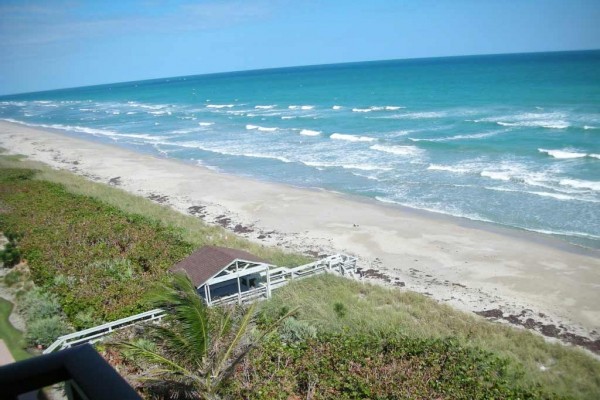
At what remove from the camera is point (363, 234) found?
1038 inches

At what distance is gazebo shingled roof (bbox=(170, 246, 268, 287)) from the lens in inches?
664

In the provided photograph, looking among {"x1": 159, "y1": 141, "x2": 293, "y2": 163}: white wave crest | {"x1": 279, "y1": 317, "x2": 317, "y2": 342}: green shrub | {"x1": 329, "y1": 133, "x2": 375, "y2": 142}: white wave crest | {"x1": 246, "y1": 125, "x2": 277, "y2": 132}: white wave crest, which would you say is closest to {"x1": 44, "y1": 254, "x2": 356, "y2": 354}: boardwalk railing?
{"x1": 279, "y1": 317, "x2": 317, "y2": 342}: green shrub

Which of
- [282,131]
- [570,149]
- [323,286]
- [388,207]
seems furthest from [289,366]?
[282,131]

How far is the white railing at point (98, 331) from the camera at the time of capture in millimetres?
13562

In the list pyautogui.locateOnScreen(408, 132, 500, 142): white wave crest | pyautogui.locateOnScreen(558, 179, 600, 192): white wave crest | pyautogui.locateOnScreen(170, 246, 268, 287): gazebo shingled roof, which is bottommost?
pyautogui.locateOnScreen(558, 179, 600, 192): white wave crest

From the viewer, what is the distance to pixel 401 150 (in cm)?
4497

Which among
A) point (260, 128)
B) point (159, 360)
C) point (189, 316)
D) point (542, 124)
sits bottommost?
point (260, 128)

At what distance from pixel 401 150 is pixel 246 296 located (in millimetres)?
30440

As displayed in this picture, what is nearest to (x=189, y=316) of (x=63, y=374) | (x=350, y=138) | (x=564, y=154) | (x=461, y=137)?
(x=63, y=374)

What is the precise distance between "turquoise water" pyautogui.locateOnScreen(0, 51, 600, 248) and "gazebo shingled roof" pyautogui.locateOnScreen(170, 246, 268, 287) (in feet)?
52.5

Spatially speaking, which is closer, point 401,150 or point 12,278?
point 12,278

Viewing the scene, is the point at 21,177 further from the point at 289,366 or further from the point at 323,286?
the point at 289,366

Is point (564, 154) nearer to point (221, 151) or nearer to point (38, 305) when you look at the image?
point (221, 151)

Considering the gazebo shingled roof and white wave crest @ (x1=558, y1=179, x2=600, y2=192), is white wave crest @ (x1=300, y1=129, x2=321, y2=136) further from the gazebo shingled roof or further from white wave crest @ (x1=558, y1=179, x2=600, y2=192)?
the gazebo shingled roof
